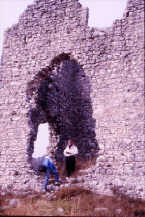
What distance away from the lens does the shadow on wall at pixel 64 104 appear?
10648 millimetres

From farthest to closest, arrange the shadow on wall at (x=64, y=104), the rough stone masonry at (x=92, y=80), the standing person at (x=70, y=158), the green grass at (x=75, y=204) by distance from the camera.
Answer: the shadow on wall at (x=64, y=104), the standing person at (x=70, y=158), the rough stone masonry at (x=92, y=80), the green grass at (x=75, y=204)

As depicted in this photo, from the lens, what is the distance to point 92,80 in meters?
10.1

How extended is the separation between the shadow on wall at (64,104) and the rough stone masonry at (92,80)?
13.8 inches

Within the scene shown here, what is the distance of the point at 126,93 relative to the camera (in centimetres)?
947

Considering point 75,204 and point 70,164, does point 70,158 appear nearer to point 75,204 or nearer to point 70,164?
point 70,164

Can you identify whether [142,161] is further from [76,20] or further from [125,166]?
[76,20]

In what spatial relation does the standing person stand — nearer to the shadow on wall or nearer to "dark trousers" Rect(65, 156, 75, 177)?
"dark trousers" Rect(65, 156, 75, 177)

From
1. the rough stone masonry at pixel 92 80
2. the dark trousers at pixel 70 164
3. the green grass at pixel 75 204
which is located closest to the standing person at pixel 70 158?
the dark trousers at pixel 70 164

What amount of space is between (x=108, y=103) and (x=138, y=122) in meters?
1.07

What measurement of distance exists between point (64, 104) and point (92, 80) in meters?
2.55

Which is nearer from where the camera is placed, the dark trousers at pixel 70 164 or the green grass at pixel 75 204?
the green grass at pixel 75 204

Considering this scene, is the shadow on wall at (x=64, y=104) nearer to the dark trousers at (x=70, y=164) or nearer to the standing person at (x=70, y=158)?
the standing person at (x=70, y=158)

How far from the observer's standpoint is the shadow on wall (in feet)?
34.9

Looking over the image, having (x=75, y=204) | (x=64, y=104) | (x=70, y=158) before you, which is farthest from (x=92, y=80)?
(x=75, y=204)
